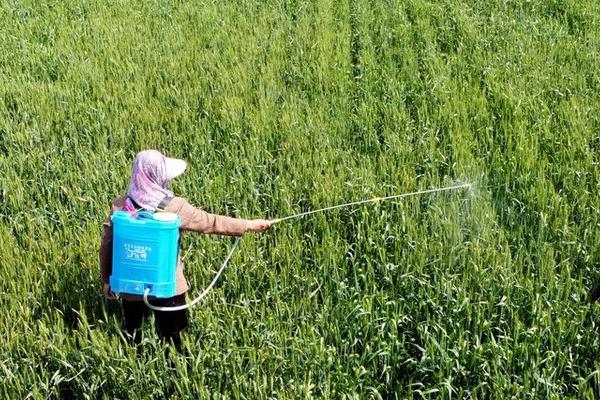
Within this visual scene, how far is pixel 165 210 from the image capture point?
2658mm

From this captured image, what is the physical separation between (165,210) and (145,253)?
0.19 m

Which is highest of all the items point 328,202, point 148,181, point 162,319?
point 148,181

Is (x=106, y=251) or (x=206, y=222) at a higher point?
(x=206, y=222)

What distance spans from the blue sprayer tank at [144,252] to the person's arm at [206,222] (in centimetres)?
12

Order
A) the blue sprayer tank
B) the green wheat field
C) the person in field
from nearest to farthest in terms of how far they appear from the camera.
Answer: the blue sprayer tank
the person in field
the green wheat field

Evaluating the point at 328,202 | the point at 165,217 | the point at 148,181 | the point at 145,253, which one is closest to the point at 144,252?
the point at 145,253

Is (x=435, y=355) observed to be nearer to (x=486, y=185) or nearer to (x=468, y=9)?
(x=486, y=185)

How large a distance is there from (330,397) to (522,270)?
1155 millimetres

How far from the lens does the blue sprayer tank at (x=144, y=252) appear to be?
252 centimetres

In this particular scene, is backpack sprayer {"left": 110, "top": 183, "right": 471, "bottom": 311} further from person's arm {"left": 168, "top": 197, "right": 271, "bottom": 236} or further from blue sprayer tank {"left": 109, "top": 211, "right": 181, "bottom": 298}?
person's arm {"left": 168, "top": 197, "right": 271, "bottom": 236}

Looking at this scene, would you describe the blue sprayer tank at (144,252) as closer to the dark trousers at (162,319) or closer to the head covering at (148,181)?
the head covering at (148,181)

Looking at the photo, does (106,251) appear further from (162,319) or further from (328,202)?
(328,202)

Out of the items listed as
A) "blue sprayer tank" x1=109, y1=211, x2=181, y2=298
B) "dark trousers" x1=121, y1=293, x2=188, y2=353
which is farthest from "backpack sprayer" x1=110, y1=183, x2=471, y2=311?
"dark trousers" x1=121, y1=293, x2=188, y2=353

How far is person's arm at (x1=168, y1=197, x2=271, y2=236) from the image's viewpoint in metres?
2.71
